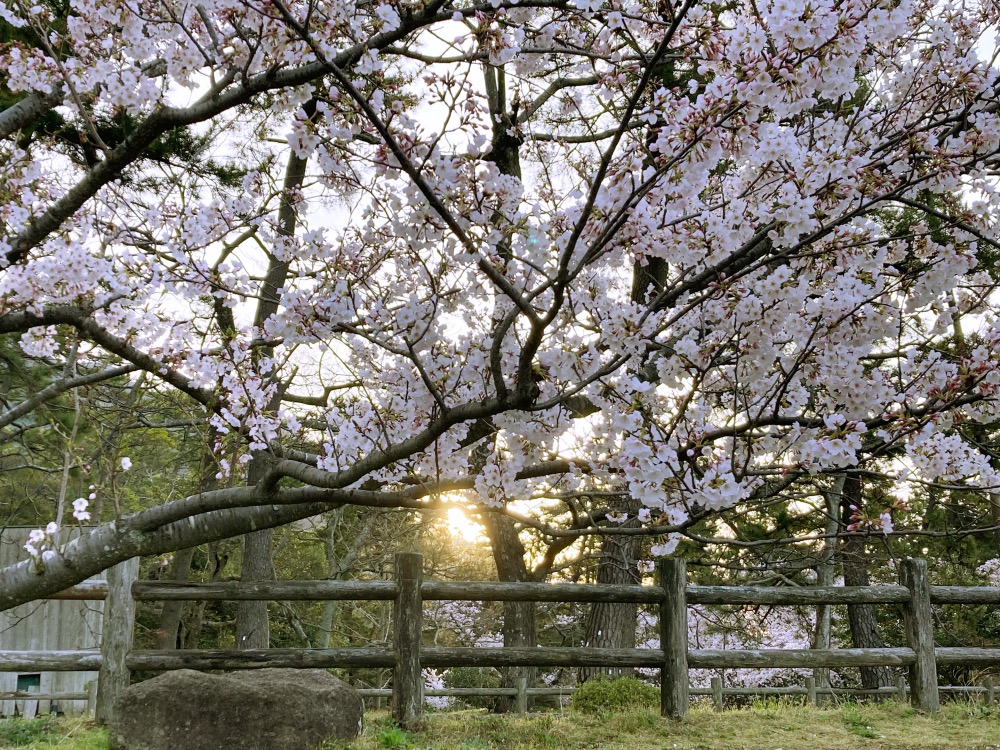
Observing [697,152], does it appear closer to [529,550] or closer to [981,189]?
[981,189]

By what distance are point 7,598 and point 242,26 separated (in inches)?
123

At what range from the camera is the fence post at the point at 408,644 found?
4.96 meters

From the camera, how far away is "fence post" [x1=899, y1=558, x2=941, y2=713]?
5719 millimetres

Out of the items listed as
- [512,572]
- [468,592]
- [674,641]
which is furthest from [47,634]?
[674,641]

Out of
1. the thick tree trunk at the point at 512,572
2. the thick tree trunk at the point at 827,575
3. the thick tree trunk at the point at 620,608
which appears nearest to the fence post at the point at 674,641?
the thick tree trunk at the point at 620,608

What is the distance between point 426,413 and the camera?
350 centimetres

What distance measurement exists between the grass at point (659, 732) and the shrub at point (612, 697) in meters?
0.09

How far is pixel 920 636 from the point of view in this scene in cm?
580

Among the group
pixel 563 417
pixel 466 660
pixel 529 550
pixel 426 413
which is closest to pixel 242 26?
pixel 426 413

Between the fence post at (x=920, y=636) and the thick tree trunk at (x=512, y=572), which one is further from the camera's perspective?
the thick tree trunk at (x=512, y=572)

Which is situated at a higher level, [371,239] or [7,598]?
[371,239]

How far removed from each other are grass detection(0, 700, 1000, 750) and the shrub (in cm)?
9

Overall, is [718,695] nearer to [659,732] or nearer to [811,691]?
[811,691]

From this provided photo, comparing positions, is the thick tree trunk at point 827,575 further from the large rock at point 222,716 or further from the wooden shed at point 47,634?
the wooden shed at point 47,634
